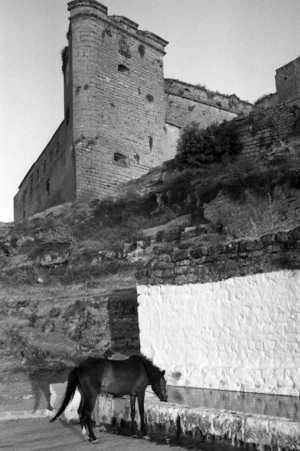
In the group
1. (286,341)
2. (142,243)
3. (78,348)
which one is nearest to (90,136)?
(142,243)

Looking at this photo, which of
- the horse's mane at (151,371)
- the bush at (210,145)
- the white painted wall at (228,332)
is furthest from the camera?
the bush at (210,145)

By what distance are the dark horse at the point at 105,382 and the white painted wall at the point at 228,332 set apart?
4.41 ft

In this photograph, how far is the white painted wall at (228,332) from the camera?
5.60 meters

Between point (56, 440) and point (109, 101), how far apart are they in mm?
20983

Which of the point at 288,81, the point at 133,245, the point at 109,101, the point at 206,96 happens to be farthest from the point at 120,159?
the point at 206,96

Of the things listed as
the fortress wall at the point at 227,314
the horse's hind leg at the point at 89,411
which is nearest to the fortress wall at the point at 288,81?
the fortress wall at the point at 227,314

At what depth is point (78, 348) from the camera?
10.4 m

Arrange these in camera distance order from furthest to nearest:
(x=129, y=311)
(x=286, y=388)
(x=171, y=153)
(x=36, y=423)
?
(x=171, y=153) < (x=129, y=311) < (x=36, y=423) < (x=286, y=388)

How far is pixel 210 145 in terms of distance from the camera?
19.0m

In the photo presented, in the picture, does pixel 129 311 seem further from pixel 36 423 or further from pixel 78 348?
pixel 36 423

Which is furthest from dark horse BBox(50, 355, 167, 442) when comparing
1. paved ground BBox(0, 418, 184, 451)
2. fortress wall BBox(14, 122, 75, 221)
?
fortress wall BBox(14, 122, 75, 221)

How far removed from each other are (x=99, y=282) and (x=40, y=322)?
2.66 m

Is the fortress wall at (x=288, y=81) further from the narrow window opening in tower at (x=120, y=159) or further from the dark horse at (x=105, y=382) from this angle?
the dark horse at (x=105, y=382)

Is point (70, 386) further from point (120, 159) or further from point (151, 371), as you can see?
point (120, 159)
